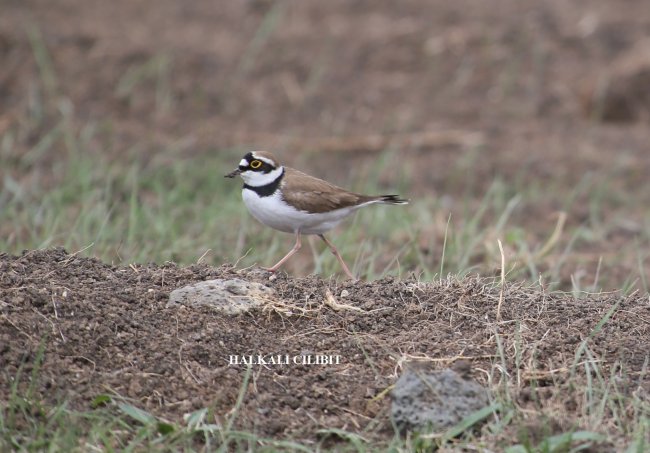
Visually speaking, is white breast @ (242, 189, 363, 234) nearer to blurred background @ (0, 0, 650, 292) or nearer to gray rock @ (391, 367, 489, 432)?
blurred background @ (0, 0, 650, 292)

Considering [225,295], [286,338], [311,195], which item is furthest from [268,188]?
[286,338]

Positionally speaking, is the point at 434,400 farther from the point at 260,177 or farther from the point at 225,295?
the point at 260,177

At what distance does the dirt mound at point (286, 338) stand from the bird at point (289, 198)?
0.79 meters

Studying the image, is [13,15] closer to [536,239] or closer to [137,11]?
[137,11]

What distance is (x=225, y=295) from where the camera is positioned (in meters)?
4.80

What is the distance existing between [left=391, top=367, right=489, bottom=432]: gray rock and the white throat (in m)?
2.04

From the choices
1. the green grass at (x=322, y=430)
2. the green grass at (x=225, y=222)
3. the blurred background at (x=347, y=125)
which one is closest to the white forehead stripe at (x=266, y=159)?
the green grass at (x=225, y=222)

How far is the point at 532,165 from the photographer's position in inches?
400

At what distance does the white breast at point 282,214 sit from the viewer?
19.1 ft

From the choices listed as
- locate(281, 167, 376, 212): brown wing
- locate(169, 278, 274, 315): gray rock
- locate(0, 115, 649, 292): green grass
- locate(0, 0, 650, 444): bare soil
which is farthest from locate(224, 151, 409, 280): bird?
locate(169, 278, 274, 315): gray rock

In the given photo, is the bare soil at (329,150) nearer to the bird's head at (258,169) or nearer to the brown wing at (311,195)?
the brown wing at (311,195)

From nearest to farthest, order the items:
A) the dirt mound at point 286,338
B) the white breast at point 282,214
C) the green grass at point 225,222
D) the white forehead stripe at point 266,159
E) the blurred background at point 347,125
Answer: the dirt mound at point 286,338
the white breast at point 282,214
the white forehead stripe at point 266,159
the green grass at point 225,222
the blurred background at point 347,125

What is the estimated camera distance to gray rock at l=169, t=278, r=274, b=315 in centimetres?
475

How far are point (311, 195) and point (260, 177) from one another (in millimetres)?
310
